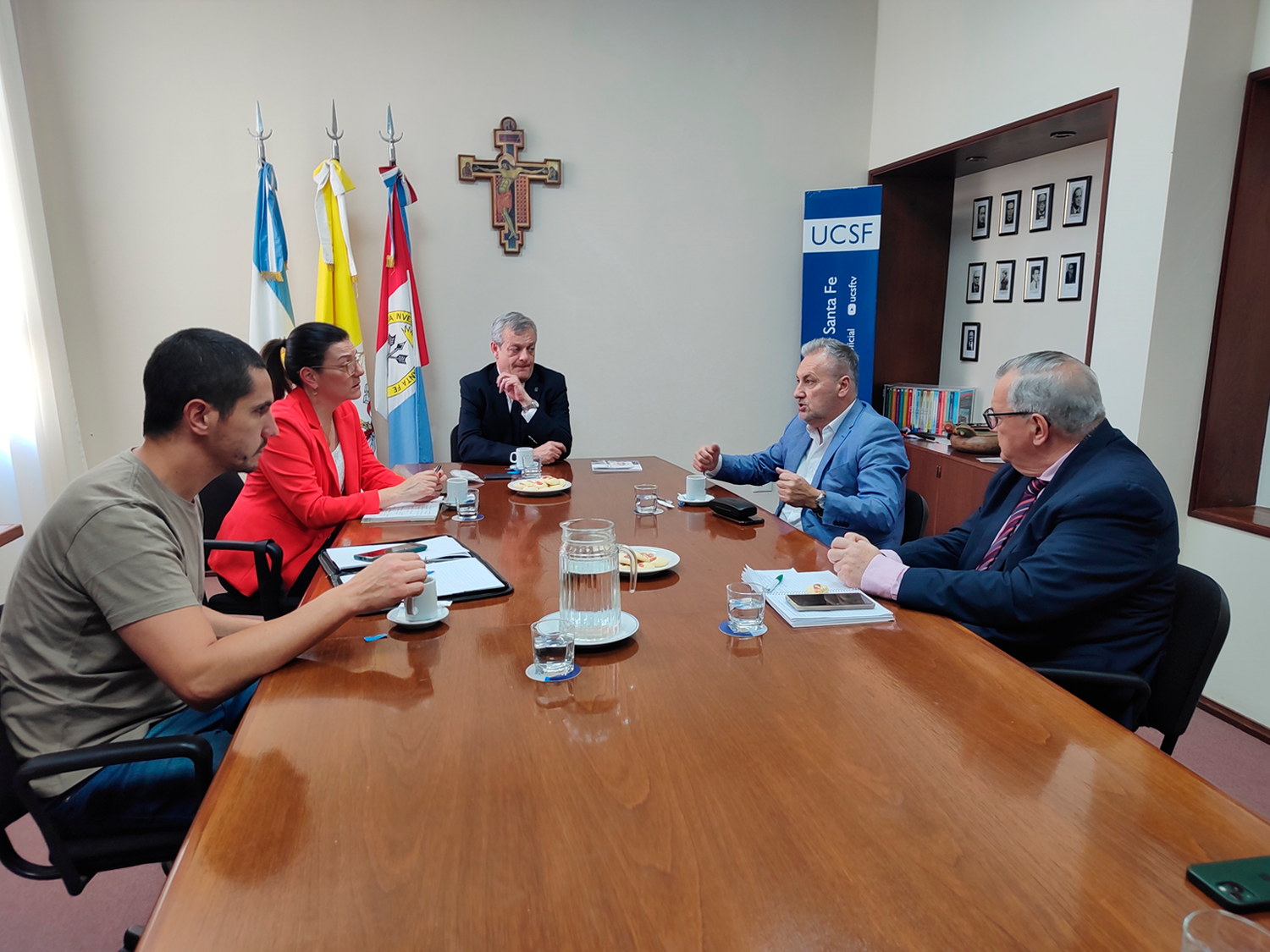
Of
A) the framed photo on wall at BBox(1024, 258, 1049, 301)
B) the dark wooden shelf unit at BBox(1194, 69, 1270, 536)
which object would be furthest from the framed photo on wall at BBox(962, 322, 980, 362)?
the dark wooden shelf unit at BBox(1194, 69, 1270, 536)

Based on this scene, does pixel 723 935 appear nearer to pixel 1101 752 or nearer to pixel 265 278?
pixel 1101 752

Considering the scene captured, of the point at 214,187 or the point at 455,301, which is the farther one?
the point at 455,301

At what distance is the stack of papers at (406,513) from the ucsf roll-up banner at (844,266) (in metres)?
3.04

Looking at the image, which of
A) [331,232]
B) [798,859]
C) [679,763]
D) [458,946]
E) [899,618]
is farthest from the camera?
[331,232]

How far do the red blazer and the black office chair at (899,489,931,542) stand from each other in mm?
1750

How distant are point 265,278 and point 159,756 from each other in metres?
3.53

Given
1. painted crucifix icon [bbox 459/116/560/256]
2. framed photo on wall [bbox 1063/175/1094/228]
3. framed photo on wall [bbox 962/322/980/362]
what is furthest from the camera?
framed photo on wall [bbox 962/322/980/362]

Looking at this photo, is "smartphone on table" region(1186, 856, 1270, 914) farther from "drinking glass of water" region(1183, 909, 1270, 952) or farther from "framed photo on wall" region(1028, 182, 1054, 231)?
"framed photo on wall" region(1028, 182, 1054, 231)

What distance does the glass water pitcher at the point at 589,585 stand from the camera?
4.63 ft

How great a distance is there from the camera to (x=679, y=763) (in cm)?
104

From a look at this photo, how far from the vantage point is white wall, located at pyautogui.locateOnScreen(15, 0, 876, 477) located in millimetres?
4062

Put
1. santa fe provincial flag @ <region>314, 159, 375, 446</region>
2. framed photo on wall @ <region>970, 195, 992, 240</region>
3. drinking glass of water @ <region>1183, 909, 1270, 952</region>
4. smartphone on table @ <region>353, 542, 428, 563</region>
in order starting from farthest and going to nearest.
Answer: framed photo on wall @ <region>970, 195, 992, 240</region> < santa fe provincial flag @ <region>314, 159, 375, 446</region> < smartphone on table @ <region>353, 542, 428, 563</region> < drinking glass of water @ <region>1183, 909, 1270, 952</region>

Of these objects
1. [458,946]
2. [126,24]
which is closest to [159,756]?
[458,946]

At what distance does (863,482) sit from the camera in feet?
8.32
